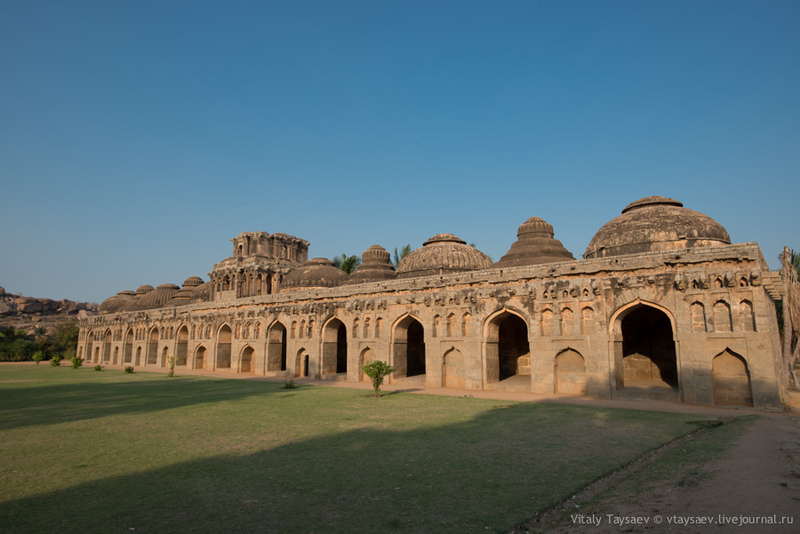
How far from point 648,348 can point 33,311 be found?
315 ft

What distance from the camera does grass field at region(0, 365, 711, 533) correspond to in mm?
5352

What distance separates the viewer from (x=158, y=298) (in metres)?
50.4

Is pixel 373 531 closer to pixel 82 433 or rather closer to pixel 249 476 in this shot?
pixel 249 476

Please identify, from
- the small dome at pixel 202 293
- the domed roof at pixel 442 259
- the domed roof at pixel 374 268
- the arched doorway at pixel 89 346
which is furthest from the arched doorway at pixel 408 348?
the arched doorway at pixel 89 346

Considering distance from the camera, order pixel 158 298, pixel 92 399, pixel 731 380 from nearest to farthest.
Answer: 1. pixel 731 380
2. pixel 92 399
3. pixel 158 298

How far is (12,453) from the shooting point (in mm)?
8281

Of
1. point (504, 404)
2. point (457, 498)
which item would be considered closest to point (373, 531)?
point (457, 498)

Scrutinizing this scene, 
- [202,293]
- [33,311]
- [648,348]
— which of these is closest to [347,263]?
[202,293]

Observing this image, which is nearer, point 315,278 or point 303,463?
point 303,463

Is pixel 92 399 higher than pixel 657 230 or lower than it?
lower

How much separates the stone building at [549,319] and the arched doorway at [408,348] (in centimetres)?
9

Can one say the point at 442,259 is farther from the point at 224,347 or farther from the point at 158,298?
the point at 158,298

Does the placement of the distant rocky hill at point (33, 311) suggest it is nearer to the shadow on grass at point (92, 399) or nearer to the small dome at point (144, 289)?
the small dome at point (144, 289)

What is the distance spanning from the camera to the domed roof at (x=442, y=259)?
27.6 m
